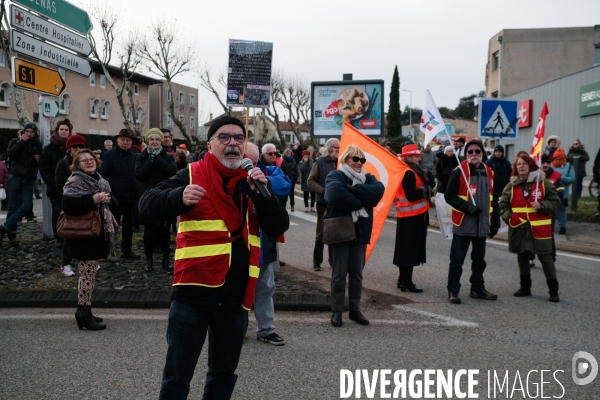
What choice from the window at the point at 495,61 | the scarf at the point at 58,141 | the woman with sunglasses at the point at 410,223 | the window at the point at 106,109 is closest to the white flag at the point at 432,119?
the woman with sunglasses at the point at 410,223

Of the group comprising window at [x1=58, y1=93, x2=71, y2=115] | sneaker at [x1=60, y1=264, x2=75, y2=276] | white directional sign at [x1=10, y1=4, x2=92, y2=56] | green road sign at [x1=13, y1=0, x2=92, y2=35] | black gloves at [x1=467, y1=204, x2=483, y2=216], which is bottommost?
sneaker at [x1=60, y1=264, x2=75, y2=276]

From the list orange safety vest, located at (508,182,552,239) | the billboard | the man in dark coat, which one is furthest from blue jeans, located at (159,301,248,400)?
the billboard

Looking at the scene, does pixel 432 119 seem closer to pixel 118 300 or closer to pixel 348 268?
pixel 348 268

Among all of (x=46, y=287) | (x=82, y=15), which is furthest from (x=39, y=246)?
(x=82, y=15)

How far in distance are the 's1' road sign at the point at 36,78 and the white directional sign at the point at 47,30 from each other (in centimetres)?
45

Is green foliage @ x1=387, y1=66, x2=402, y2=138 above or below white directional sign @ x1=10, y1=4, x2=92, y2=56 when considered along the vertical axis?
above

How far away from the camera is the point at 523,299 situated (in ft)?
23.4

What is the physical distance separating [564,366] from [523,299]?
98.4 inches

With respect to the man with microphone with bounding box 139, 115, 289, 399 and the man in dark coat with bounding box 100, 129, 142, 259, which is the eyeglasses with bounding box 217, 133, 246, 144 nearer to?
the man with microphone with bounding box 139, 115, 289, 399

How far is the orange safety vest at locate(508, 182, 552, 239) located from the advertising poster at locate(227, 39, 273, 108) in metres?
5.23

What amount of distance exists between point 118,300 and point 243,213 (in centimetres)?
384

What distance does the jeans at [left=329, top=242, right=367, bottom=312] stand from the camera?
5.95 meters

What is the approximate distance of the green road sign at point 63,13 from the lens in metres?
8.19

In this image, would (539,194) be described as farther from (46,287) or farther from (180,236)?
(46,287)
